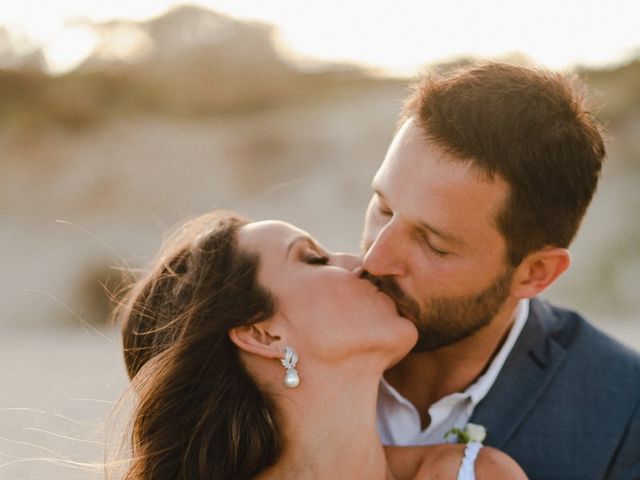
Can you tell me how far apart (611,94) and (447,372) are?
1511 cm

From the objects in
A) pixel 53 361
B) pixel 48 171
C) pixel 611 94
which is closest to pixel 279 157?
pixel 48 171

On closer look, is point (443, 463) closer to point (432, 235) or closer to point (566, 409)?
point (566, 409)

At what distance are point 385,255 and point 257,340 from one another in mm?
502

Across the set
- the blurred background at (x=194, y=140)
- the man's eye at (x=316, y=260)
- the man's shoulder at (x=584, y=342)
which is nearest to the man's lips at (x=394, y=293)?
the man's eye at (x=316, y=260)

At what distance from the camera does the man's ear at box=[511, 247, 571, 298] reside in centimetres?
361

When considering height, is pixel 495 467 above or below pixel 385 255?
below

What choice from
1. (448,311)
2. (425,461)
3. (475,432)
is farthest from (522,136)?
(425,461)

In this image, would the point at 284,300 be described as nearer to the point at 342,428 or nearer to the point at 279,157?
the point at 342,428

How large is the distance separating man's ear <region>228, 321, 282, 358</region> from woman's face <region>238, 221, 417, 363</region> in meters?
0.05

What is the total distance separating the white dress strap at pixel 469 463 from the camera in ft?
10.4

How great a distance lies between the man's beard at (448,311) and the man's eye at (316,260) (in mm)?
146

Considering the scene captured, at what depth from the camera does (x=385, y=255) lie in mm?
3334

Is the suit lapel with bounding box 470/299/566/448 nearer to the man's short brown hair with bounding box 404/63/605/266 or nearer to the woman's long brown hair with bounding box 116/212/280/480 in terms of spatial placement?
the man's short brown hair with bounding box 404/63/605/266

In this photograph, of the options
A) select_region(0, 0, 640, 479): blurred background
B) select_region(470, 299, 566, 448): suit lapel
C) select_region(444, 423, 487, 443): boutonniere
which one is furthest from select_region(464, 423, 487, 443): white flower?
select_region(0, 0, 640, 479): blurred background
